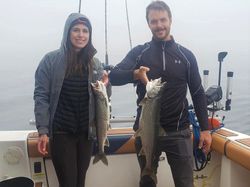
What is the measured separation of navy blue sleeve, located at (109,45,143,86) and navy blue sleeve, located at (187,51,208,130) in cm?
50

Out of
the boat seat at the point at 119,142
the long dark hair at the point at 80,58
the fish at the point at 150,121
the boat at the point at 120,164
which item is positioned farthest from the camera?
the boat seat at the point at 119,142

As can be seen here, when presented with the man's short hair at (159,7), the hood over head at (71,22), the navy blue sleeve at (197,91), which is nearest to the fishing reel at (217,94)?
the navy blue sleeve at (197,91)

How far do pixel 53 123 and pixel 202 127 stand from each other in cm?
141

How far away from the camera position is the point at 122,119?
13.8ft

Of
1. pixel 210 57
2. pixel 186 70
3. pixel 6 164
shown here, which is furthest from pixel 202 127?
pixel 210 57

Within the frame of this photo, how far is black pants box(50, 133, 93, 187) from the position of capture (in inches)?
119

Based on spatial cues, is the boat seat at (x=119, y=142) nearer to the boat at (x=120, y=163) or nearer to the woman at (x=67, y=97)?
the boat at (x=120, y=163)

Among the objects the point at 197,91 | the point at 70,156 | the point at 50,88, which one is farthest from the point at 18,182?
the point at 197,91

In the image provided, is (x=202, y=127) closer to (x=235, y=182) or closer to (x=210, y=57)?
(x=235, y=182)

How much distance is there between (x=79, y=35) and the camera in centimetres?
304

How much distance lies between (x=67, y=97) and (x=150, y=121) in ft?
2.42

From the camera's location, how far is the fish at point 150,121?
9.16ft

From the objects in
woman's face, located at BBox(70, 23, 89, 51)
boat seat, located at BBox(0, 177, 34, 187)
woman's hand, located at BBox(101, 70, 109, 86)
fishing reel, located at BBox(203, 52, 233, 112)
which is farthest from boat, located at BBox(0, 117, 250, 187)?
woman's face, located at BBox(70, 23, 89, 51)

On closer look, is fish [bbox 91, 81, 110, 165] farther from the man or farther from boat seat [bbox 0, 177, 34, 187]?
boat seat [bbox 0, 177, 34, 187]
